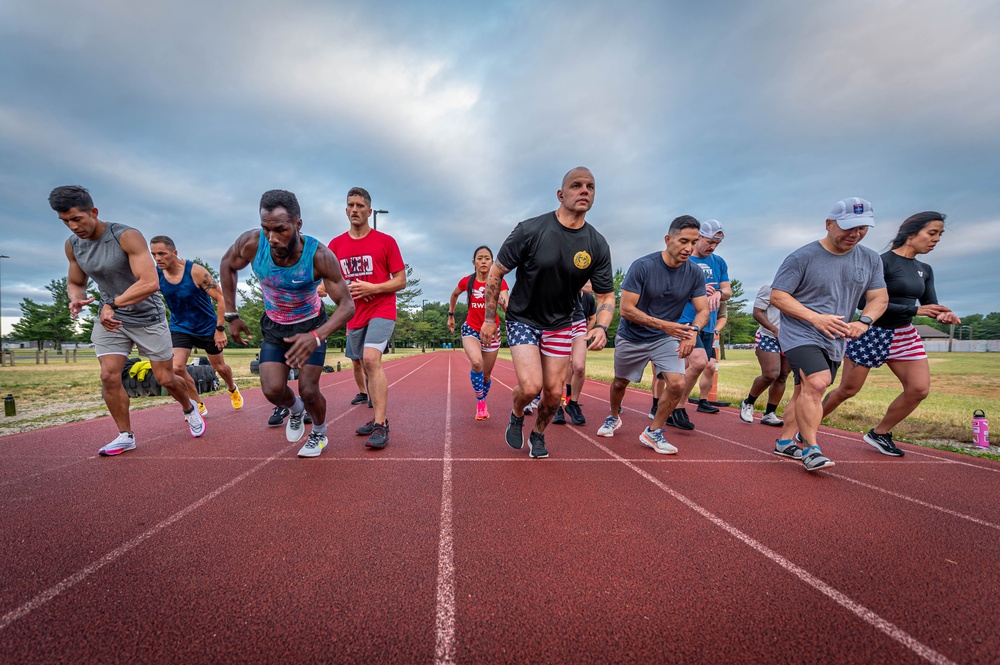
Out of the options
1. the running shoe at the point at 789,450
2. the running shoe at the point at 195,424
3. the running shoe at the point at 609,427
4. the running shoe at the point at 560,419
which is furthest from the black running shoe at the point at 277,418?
the running shoe at the point at 789,450

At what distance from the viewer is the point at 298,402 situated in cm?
411

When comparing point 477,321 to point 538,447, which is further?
point 477,321

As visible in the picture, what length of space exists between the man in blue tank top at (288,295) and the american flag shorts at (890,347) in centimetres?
496

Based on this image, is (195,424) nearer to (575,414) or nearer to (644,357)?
(575,414)

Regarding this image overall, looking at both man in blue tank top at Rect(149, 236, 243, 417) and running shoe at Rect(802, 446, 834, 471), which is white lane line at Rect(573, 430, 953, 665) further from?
man in blue tank top at Rect(149, 236, 243, 417)

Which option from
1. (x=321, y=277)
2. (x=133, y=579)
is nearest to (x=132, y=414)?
(x=321, y=277)

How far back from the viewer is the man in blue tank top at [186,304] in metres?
4.87

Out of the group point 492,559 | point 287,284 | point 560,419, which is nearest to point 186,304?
point 287,284

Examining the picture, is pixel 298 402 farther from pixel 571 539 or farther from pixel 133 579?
pixel 571 539

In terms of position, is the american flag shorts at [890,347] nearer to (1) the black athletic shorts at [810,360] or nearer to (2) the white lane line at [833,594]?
(1) the black athletic shorts at [810,360]

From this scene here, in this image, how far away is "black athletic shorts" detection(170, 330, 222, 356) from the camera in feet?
16.4

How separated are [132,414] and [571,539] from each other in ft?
21.7

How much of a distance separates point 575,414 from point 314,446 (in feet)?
10.6

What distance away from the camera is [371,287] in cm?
405
